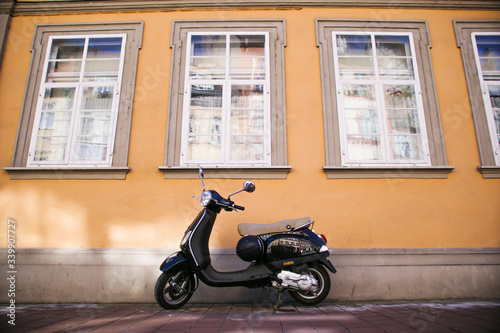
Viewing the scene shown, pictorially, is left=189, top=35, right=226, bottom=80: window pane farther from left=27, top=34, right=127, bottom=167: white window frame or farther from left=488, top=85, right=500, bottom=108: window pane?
left=488, top=85, right=500, bottom=108: window pane

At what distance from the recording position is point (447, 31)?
4.80 metres

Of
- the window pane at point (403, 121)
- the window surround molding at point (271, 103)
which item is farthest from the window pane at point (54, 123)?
the window pane at point (403, 121)

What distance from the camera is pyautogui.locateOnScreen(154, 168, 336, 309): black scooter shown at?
10.3 feet

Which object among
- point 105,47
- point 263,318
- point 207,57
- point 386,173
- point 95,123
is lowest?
point 263,318

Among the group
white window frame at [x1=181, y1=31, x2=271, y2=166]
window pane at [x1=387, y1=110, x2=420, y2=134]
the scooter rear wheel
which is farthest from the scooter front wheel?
window pane at [x1=387, y1=110, x2=420, y2=134]

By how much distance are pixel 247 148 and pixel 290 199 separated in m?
0.99

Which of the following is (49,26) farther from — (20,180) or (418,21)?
(418,21)

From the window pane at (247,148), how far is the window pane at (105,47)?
2.46 metres

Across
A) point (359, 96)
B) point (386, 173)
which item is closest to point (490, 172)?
point (386, 173)

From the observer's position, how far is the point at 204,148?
443 cm

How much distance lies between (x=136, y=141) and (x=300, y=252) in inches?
112

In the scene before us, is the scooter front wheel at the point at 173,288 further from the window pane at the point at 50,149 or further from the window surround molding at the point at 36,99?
the window pane at the point at 50,149

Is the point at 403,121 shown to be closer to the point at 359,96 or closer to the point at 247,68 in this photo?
the point at 359,96

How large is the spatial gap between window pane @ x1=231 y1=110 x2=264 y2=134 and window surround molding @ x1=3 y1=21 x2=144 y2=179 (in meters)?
1.58
